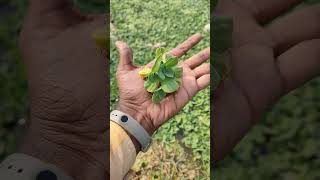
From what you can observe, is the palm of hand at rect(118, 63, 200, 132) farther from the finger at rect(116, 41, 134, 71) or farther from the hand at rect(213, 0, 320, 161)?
the hand at rect(213, 0, 320, 161)

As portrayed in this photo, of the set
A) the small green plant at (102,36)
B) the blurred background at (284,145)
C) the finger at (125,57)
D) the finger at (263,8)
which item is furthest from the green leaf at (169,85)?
the finger at (263,8)

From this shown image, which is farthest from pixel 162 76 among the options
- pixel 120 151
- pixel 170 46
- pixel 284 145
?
pixel 284 145

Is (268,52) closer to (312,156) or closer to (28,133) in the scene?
(312,156)

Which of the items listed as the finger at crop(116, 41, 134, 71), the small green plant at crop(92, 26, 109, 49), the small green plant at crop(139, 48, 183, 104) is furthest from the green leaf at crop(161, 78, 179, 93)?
the small green plant at crop(92, 26, 109, 49)

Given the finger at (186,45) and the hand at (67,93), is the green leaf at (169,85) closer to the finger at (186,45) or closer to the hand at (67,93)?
the finger at (186,45)

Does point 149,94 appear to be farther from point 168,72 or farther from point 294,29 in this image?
point 294,29

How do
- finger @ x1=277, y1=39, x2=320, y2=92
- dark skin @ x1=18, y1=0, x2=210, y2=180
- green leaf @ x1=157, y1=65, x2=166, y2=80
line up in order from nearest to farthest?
green leaf @ x1=157, y1=65, x2=166, y2=80
dark skin @ x1=18, y1=0, x2=210, y2=180
finger @ x1=277, y1=39, x2=320, y2=92
